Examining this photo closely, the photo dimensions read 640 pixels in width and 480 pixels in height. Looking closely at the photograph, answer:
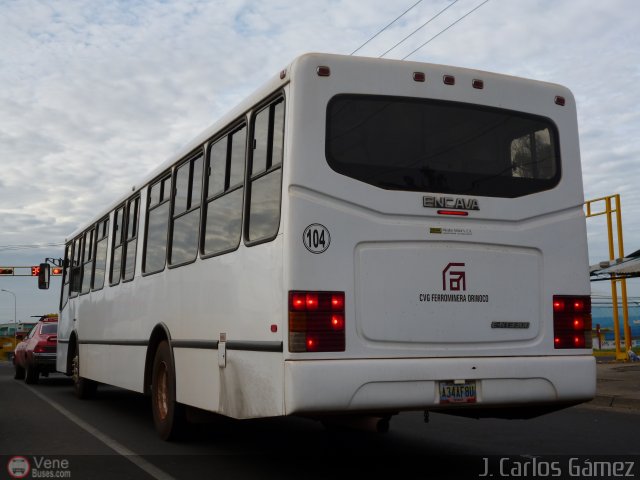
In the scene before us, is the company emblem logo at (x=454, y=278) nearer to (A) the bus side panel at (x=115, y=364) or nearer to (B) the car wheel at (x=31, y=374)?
(A) the bus side panel at (x=115, y=364)

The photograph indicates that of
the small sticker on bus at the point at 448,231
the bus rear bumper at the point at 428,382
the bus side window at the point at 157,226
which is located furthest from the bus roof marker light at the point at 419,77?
the bus side window at the point at 157,226

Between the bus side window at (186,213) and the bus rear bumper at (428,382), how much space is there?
108 inches

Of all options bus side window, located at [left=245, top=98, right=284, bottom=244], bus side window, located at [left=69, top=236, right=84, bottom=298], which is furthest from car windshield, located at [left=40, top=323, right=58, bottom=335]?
bus side window, located at [left=245, top=98, right=284, bottom=244]

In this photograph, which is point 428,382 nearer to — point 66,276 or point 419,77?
point 419,77

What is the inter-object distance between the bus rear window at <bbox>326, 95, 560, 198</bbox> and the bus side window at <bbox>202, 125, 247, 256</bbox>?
3.84ft

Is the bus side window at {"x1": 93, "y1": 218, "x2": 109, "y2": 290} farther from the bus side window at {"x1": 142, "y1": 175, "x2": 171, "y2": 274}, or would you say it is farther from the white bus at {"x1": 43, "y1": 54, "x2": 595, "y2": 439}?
the white bus at {"x1": 43, "y1": 54, "x2": 595, "y2": 439}

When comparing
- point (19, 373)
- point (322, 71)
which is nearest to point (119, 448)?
point (322, 71)

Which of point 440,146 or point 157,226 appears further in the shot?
point 157,226

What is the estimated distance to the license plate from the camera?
6055mm

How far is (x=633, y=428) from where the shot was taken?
391 inches

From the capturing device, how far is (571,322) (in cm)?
667

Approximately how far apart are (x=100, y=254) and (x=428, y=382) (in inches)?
329

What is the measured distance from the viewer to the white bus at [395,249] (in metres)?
5.89

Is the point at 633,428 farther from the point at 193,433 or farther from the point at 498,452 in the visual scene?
the point at 193,433
